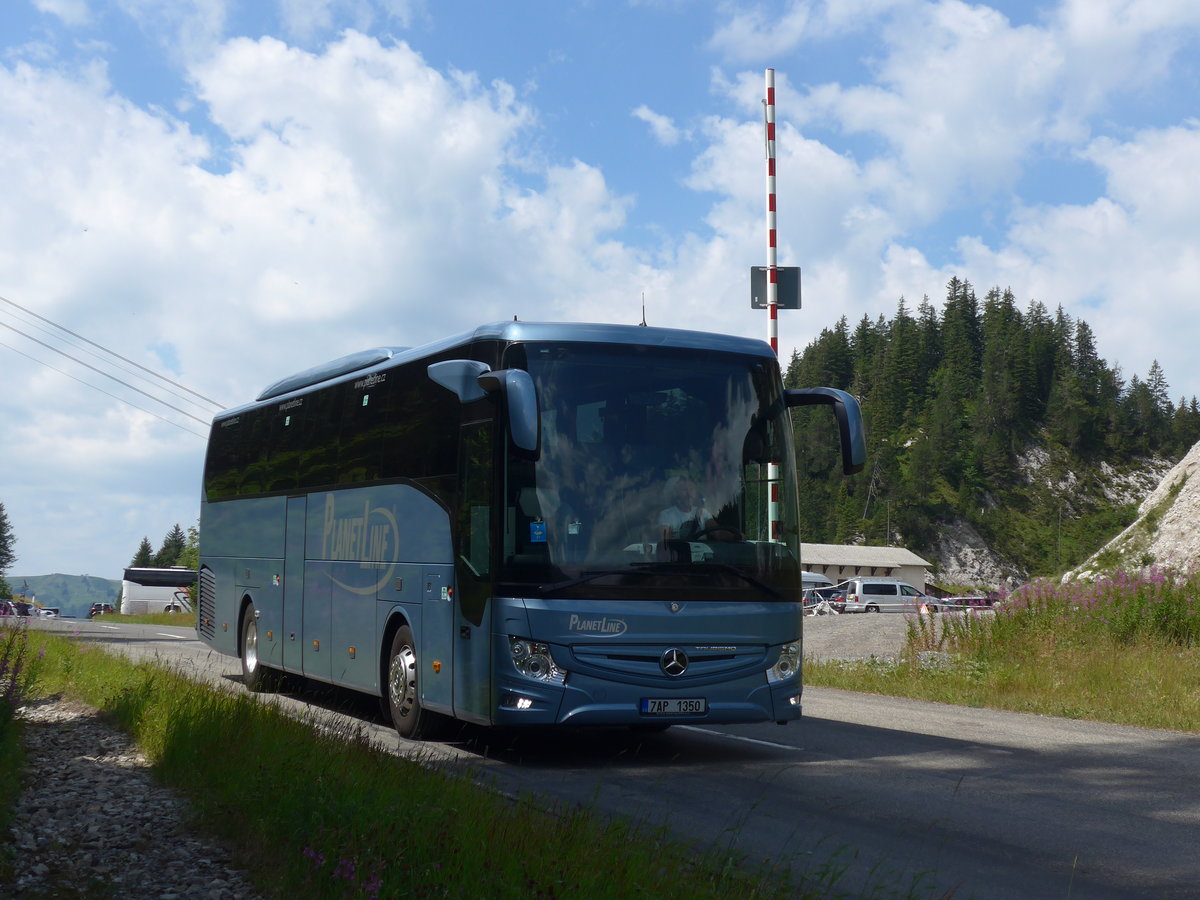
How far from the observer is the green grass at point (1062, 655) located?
1520 centimetres

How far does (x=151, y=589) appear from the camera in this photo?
82.1 metres

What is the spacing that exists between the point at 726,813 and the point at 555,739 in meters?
4.07

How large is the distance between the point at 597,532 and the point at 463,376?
5.36 ft

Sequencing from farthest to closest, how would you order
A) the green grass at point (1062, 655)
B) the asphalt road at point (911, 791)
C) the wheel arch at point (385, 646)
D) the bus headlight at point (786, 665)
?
the green grass at point (1062, 655) → the wheel arch at point (385, 646) → the bus headlight at point (786, 665) → the asphalt road at point (911, 791)

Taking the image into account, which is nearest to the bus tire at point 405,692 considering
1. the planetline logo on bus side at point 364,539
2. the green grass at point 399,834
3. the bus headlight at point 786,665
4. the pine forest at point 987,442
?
the planetline logo on bus side at point 364,539

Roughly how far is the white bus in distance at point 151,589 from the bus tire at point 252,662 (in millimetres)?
64595

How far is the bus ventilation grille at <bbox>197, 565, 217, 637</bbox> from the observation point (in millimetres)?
18703

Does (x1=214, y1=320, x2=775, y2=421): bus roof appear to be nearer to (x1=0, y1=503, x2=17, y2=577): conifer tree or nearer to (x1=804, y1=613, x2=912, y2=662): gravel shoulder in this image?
(x1=804, y1=613, x2=912, y2=662): gravel shoulder

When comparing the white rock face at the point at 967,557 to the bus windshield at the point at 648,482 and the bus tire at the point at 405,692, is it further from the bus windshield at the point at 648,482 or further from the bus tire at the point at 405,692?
the bus windshield at the point at 648,482

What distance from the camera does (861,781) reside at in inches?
368

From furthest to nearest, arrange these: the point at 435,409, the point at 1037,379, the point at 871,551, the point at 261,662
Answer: the point at 1037,379 → the point at 871,551 → the point at 261,662 → the point at 435,409

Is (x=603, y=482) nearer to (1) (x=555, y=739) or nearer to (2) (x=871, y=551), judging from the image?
(1) (x=555, y=739)

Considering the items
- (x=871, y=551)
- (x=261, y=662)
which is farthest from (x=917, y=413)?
(x=261, y=662)

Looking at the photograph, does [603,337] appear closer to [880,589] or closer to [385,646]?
[385,646]
